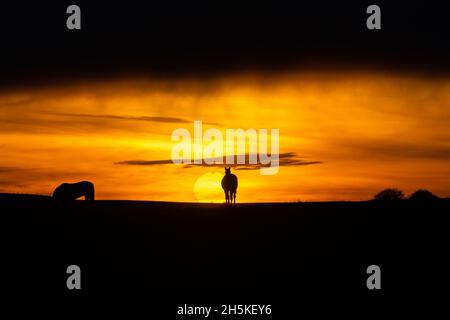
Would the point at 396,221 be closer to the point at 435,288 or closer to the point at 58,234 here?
the point at 435,288

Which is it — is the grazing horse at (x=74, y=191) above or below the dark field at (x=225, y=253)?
above

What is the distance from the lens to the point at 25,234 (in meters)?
25.4

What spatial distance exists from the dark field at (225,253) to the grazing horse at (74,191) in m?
5.08

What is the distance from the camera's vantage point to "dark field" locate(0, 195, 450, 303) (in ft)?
62.9

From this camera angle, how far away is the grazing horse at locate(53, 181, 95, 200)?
3697 centimetres

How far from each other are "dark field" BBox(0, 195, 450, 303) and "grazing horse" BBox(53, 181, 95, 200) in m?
5.08

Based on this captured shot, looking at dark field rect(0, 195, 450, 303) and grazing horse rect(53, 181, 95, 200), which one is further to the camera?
grazing horse rect(53, 181, 95, 200)

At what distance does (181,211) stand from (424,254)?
45.6 feet

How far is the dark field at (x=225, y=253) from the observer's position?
19.2 meters

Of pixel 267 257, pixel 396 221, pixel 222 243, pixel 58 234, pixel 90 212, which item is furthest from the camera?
pixel 90 212

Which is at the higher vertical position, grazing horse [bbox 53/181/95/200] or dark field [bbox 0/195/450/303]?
grazing horse [bbox 53/181/95/200]

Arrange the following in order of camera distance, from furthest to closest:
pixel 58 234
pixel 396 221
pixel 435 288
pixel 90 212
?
pixel 90 212 < pixel 396 221 < pixel 58 234 < pixel 435 288

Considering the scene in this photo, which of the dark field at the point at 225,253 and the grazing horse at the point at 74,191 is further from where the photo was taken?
the grazing horse at the point at 74,191
